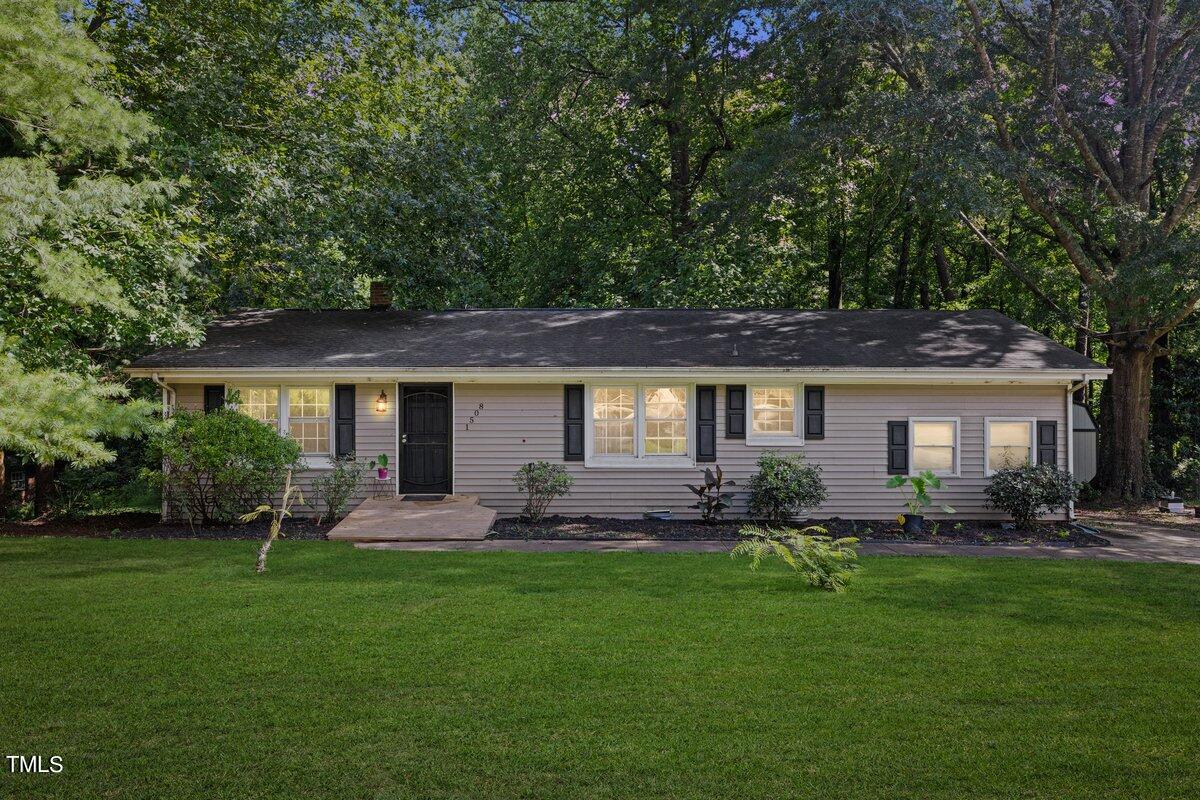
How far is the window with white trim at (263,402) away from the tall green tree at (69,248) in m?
1.42

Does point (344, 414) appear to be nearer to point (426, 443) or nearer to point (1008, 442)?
point (426, 443)

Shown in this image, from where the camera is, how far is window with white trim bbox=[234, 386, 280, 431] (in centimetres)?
1324

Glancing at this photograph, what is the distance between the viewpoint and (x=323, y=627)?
6414mm

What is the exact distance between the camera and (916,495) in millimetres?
12477

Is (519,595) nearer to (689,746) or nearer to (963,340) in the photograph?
(689,746)

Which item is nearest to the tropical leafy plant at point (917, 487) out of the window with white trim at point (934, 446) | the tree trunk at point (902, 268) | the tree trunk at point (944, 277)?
the window with white trim at point (934, 446)

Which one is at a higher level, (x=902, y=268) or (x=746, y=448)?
(x=902, y=268)

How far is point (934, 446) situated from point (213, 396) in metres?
12.2

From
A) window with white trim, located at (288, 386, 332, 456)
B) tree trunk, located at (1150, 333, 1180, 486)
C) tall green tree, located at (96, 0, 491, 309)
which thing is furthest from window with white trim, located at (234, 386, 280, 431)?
tree trunk, located at (1150, 333, 1180, 486)

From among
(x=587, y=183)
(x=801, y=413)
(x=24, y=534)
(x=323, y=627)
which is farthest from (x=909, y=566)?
(x=587, y=183)

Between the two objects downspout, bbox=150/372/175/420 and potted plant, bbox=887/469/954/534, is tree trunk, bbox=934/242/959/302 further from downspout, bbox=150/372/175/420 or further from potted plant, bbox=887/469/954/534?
downspout, bbox=150/372/175/420

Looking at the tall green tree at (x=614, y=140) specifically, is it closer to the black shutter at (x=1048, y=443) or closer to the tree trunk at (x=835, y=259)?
the tree trunk at (x=835, y=259)

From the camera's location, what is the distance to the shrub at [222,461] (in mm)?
11852

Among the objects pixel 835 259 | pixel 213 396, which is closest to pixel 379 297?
pixel 213 396
